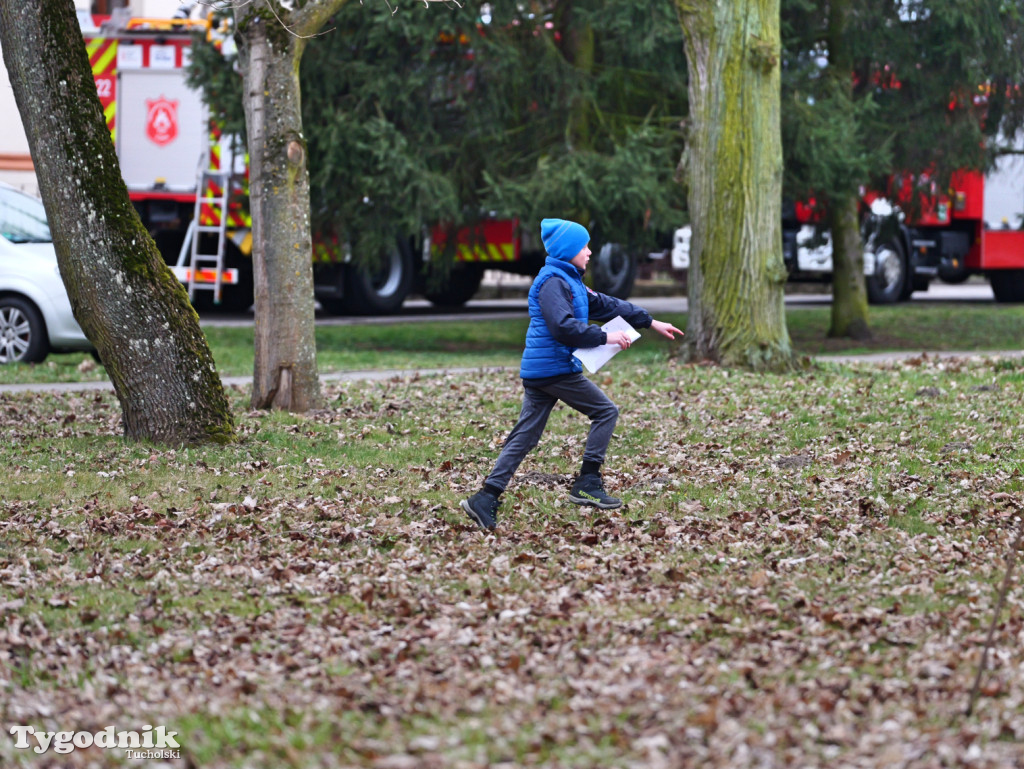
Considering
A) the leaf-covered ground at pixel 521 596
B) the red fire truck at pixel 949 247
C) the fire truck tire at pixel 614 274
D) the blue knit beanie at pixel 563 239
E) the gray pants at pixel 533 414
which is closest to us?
the leaf-covered ground at pixel 521 596

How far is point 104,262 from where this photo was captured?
8781 millimetres

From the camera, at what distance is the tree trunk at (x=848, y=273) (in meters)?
18.4

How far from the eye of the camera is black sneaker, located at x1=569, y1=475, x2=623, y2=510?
736 cm

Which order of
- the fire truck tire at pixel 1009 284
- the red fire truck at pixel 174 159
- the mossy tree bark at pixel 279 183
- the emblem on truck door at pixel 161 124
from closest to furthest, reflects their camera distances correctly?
the mossy tree bark at pixel 279 183 → the red fire truck at pixel 174 159 → the emblem on truck door at pixel 161 124 → the fire truck tire at pixel 1009 284

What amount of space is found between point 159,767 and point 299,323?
6714mm

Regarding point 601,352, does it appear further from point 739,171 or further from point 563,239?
point 739,171

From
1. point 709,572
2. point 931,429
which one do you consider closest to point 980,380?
point 931,429

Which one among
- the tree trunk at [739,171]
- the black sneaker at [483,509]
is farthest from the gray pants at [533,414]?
the tree trunk at [739,171]

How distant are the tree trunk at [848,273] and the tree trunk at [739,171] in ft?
16.6

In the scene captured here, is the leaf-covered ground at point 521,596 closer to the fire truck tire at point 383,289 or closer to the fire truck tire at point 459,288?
the fire truck tire at point 383,289

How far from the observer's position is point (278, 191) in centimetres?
1025

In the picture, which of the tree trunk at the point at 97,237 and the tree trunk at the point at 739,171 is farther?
the tree trunk at the point at 739,171

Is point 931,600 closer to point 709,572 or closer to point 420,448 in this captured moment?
point 709,572

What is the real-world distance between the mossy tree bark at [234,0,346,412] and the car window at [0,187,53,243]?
17.1ft
